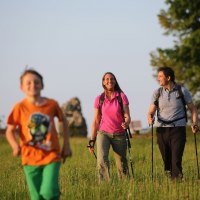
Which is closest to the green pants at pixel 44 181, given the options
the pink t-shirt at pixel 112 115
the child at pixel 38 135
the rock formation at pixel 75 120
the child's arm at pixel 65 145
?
the child at pixel 38 135

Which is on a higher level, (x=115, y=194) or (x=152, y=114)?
(x=152, y=114)

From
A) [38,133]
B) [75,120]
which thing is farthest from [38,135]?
[75,120]

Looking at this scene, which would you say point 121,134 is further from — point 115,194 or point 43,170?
point 43,170

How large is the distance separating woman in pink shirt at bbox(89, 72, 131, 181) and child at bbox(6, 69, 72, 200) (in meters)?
3.37

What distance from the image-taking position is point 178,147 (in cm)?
1006

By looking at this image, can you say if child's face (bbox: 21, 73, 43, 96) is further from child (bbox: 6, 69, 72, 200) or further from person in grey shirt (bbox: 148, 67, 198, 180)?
person in grey shirt (bbox: 148, 67, 198, 180)

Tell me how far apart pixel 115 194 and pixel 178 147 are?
7.34ft

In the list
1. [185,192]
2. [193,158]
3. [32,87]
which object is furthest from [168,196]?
[193,158]

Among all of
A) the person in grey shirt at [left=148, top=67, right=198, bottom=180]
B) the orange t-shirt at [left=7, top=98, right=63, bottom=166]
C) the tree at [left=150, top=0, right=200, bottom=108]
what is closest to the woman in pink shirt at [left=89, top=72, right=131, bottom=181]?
the person in grey shirt at [left=148, top=67, right=198, bottom=180]

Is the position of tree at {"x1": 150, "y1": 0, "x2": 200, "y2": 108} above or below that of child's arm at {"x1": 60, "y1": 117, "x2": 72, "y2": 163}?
above

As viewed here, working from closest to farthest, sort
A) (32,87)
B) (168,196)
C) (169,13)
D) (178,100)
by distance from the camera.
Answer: (32,87)
(168,196)
(178,100)
(169,13)

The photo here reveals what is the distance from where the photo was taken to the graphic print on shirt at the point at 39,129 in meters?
6.43

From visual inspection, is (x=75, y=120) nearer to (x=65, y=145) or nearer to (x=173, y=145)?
(x=173, y=145)

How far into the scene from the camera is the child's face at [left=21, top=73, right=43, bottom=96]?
6.45 meters
